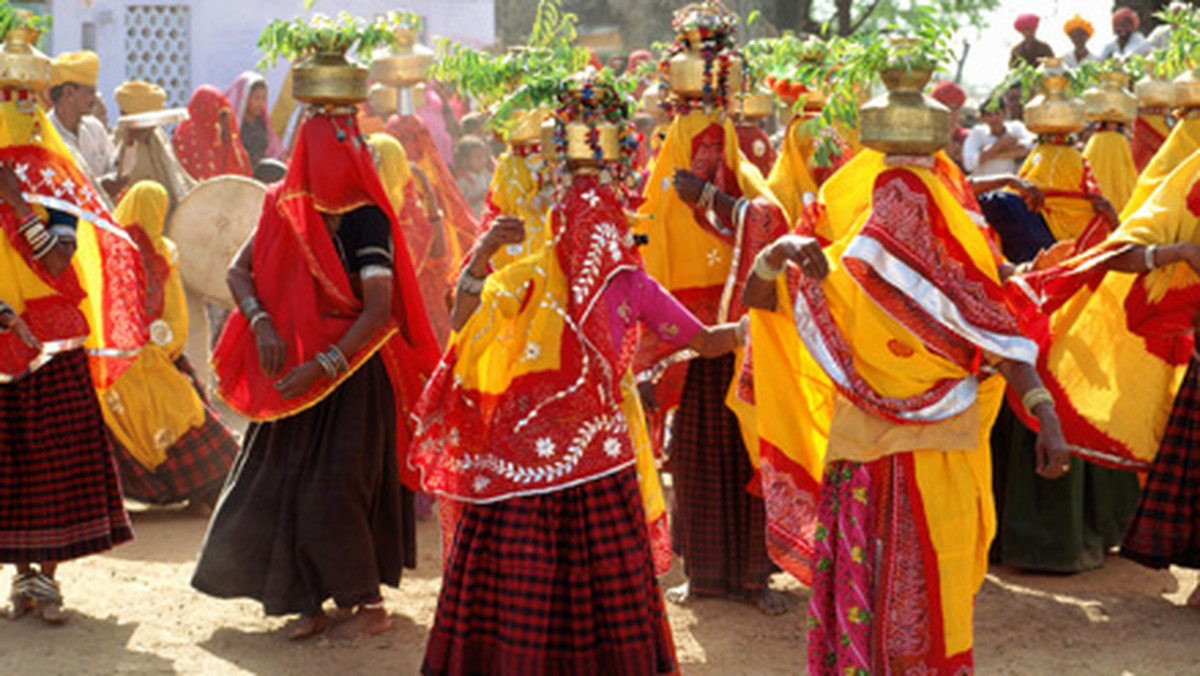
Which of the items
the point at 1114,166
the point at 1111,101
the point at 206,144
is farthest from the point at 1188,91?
the point at 206,144

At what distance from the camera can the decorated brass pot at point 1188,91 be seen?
25.0 ft

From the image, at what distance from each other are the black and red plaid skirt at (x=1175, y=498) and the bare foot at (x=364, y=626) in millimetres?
3437

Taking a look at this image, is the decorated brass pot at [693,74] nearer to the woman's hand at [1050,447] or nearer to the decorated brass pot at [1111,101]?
the decorated brass pot at [1111,101]

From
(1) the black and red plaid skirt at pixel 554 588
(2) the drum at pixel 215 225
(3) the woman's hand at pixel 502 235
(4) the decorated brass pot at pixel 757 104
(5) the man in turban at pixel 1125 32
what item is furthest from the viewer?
(5) the man in turban at pixel 1125 32

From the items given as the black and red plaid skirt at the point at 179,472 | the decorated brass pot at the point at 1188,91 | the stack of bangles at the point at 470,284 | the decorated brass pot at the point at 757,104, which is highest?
the decorated brass pot at the point at 1188,91

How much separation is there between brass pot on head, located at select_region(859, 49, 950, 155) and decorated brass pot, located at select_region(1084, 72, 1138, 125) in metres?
3.83

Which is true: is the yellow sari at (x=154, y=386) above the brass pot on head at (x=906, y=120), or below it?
below

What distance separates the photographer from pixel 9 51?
6727 millimetres

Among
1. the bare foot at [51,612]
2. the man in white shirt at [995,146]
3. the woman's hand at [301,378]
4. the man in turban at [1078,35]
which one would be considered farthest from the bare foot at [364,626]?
the man in turban at [1078,35]

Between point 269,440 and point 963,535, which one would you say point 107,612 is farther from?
point 963,535

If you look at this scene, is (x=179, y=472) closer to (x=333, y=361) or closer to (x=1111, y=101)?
(x=333, y=361)

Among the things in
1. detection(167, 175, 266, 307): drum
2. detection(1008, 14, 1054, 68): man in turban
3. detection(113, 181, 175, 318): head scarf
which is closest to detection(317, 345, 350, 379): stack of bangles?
detection(113, 181, 175, 318): head scarf

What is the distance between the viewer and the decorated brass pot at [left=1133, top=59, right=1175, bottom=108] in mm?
8992

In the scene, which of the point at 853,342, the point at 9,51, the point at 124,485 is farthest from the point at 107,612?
the point at 853,342
